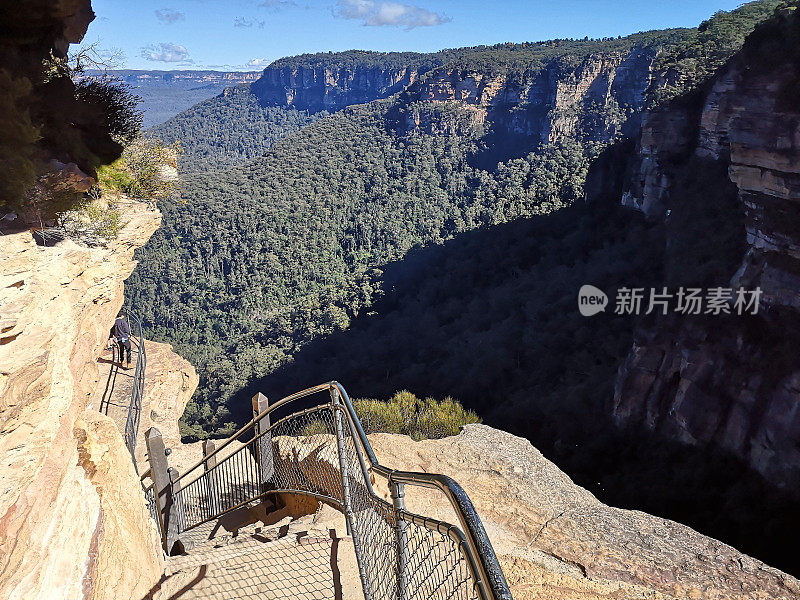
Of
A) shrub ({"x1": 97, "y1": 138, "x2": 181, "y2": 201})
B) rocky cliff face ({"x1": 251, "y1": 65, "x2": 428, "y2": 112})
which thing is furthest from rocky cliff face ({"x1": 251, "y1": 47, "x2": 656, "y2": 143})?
shrub ({"x1": 97, "y1": 138, "x2": 181, "y2": 201})

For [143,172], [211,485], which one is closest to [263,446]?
[211,485]

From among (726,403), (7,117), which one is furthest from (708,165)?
(7,117)

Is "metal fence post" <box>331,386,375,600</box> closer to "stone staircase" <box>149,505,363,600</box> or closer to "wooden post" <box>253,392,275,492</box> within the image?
"stone staircase" <box>149,505,363,600</box>

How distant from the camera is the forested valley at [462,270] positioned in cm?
1827

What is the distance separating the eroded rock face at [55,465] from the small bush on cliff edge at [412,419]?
8874mm

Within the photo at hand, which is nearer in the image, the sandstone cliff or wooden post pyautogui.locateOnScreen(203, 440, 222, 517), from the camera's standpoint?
the sandstone cliff

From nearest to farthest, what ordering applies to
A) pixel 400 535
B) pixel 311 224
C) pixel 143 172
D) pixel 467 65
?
pixel 400 535, pixel 143 172, pixel 311 224, pixel 467 65

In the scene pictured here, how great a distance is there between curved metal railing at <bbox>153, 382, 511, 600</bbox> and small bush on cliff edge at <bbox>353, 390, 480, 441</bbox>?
18.0 feet

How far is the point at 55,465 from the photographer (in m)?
3.76

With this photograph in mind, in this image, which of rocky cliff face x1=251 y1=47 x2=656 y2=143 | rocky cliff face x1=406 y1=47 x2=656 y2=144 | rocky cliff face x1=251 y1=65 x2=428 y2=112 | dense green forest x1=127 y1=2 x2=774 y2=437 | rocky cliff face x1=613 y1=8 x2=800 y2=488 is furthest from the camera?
rocky cliff face x1=251 y1=65 x2=428 y2=112

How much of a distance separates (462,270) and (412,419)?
3063 centimetres

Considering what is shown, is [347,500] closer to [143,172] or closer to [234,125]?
[143,172]

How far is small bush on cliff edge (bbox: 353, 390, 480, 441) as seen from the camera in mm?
13688

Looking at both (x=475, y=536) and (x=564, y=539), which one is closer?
(x=475, y=536)
